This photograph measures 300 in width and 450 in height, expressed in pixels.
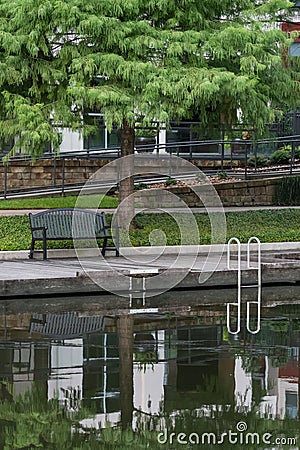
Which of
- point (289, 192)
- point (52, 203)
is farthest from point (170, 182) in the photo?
point (52, 203)

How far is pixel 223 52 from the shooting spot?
64.2 ft

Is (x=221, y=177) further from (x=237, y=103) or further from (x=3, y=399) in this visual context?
(x=3, y=399)

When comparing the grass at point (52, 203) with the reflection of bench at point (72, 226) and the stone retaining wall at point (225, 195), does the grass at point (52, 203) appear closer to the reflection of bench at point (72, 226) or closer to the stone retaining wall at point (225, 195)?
the stone retaining wall at point (225, 195)

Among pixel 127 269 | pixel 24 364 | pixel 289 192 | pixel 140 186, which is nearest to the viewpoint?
pixel 24 364

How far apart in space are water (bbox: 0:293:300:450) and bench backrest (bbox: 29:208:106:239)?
4.58 metres

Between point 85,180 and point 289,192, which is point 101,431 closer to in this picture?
point 85,180

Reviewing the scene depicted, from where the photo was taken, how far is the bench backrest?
1986 cm

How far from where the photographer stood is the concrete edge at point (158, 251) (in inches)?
772

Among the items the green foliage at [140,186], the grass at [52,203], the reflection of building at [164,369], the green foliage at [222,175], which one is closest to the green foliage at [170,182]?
the green foliage at [140,186]

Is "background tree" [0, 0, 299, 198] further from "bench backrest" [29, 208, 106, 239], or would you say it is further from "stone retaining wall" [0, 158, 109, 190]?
"stone retaining wall" [0, 158, 109, 190]

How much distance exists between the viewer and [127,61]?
1942 cm

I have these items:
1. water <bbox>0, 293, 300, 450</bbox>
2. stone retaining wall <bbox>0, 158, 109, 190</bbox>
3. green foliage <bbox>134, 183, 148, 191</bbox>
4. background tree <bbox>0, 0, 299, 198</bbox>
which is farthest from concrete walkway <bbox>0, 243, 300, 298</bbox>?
stone retaining wall <bbox>0, 158, 109, 190</bbox>

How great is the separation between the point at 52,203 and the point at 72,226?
5.26m

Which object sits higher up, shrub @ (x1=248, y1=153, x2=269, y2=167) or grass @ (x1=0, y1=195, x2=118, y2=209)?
shrub @ (x1=248, y1=153, x2=269, y2=167)
